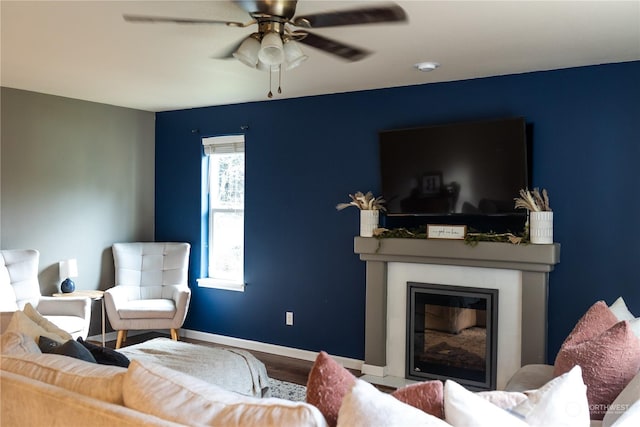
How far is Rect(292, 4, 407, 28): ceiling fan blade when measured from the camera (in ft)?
8.27

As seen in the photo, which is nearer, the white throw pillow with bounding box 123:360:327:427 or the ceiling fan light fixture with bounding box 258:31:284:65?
the white throw pillow with bounding box 123:360:327:427

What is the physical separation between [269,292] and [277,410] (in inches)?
161

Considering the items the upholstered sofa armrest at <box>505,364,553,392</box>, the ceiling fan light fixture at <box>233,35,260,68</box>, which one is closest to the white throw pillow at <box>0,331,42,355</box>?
the ceiling fan light fixture at <box>233,35,260,68</box>

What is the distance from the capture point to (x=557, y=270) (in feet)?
13.4

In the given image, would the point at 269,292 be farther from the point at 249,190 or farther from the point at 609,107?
the point at 609,107

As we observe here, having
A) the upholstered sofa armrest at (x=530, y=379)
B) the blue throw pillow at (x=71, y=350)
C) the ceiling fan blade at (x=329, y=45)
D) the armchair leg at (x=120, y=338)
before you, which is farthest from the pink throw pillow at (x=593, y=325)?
the armchair leg at (x=120, y=338)

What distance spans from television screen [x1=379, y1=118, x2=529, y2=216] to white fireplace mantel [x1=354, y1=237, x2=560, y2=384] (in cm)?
27

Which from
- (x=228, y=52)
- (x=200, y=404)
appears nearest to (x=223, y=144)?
(x=228, y=52)

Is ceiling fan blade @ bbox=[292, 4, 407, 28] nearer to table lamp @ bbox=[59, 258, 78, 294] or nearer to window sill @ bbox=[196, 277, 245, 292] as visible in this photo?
window sill @ bbox=[196, 277, 245, 292]

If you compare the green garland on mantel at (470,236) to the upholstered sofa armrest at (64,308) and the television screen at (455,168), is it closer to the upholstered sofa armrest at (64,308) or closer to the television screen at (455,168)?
the television screen at (455,168)

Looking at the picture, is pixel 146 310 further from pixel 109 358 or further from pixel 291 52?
pixel 291 52

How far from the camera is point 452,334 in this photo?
4.40 metres

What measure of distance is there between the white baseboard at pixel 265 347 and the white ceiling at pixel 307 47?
2.33 metres

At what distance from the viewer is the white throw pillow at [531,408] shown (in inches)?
52.9
